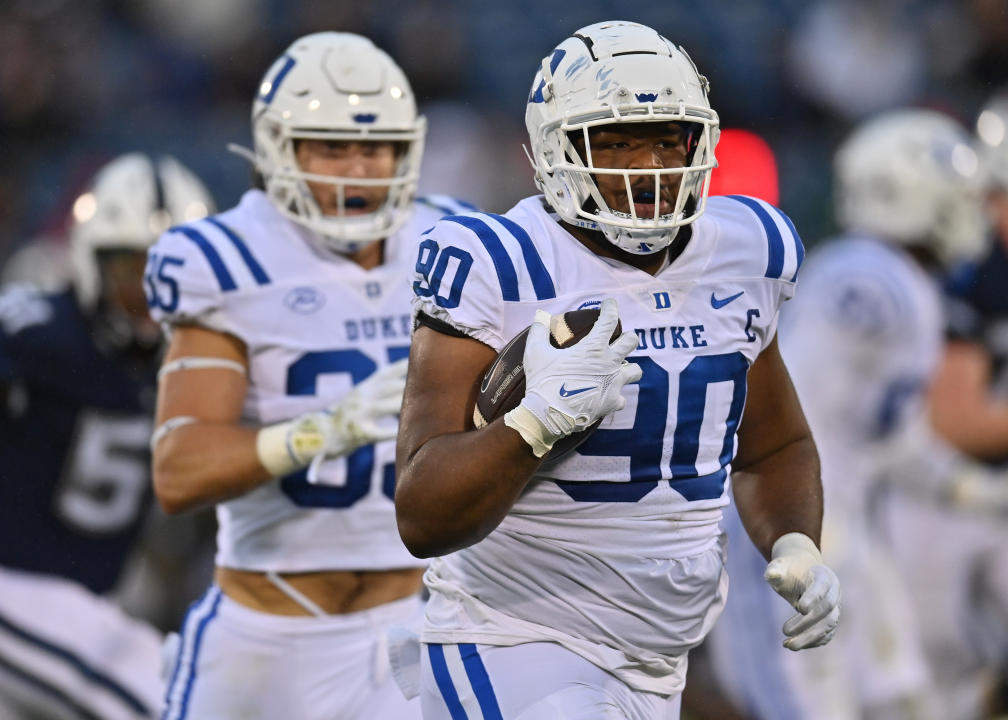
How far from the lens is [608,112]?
8.05 ft

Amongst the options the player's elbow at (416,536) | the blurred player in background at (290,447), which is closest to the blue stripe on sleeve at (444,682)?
the player's elbow at (416,536)

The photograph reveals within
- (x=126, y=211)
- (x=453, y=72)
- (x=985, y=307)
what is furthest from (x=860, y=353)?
(x=453, y=72)

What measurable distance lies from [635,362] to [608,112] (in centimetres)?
39

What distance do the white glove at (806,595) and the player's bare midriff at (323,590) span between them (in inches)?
41.1

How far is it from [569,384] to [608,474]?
11.3 inches

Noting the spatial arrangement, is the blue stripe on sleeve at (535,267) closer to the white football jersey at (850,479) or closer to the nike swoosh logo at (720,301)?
the nike swoosh logo at (720,301)

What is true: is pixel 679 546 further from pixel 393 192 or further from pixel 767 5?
pixel 767 5

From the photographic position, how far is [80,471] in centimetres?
474

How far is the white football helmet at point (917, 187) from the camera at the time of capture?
565 cm

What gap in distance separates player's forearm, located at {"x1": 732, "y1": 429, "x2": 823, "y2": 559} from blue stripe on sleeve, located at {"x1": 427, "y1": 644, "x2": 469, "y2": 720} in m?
0.61

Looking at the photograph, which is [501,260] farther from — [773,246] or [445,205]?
[445,205]

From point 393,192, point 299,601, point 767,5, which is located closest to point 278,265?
point 393,192

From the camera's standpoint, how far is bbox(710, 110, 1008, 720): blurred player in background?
5.21 meters

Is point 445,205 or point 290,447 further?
point 445,205
